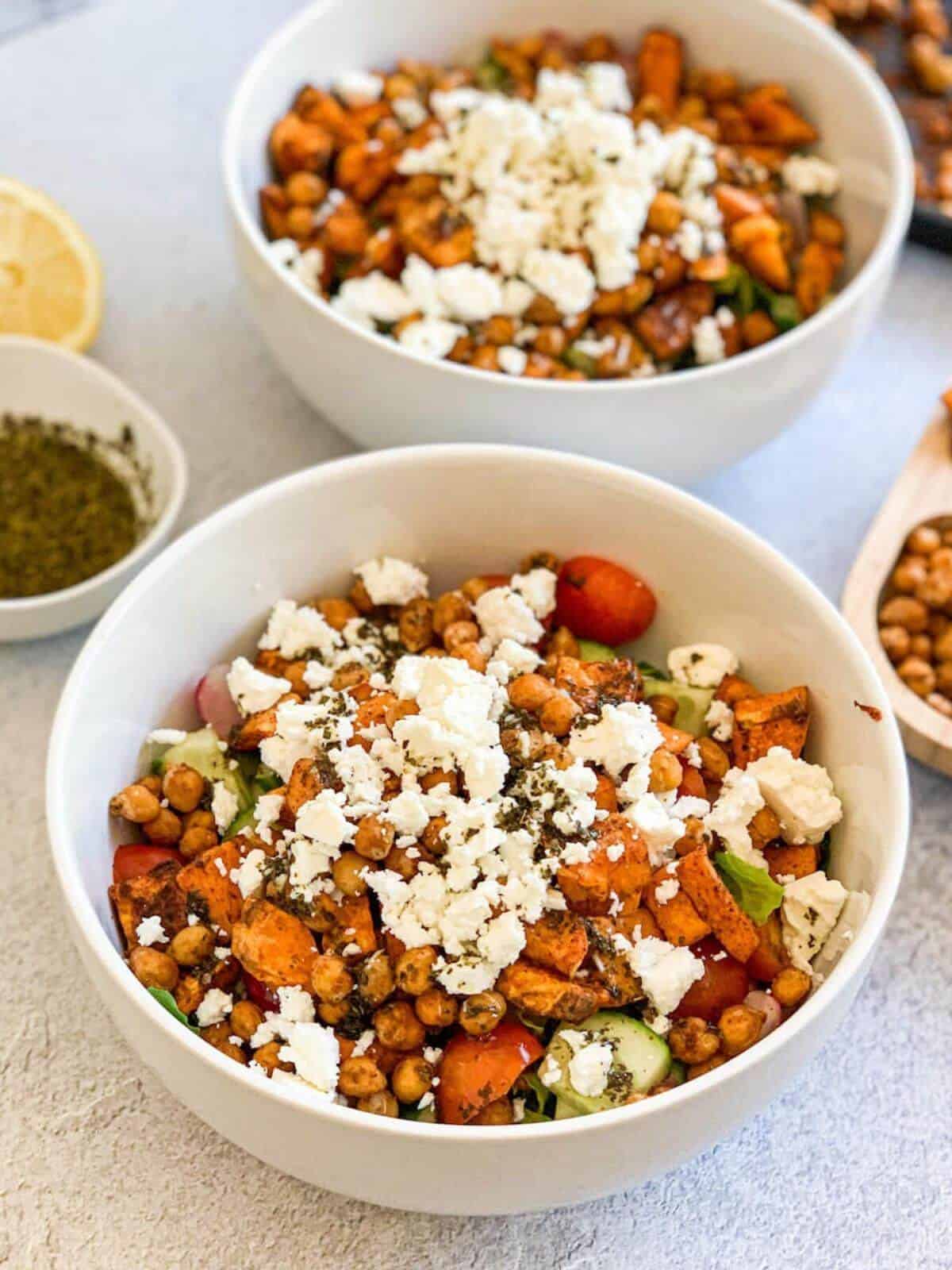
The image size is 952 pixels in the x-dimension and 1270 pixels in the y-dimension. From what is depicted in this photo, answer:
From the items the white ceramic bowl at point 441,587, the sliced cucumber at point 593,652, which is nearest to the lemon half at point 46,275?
the white ceramic bowl at point 441,587

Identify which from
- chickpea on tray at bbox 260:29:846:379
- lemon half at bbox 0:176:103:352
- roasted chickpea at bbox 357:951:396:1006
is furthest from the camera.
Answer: lemon half at bbox 0:176:103:352

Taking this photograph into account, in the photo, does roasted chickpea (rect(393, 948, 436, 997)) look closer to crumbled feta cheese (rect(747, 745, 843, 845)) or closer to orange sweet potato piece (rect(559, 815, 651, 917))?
orange sweet potato piece (rect(559, 815, 651, 917))

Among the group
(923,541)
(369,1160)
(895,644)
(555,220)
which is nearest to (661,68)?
(555,220)

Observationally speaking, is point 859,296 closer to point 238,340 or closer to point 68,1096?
point 238,340

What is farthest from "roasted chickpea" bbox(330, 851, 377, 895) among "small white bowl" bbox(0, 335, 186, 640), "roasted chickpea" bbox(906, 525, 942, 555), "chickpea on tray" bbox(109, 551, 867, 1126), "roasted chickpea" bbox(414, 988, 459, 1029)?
"roasted chickpea" bbox(906, 525, 942, 555)

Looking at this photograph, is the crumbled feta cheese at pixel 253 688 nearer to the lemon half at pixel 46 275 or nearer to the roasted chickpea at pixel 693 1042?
the roasted chickpea at pixel 693 1042

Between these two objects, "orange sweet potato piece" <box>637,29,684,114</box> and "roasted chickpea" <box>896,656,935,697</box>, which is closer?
"roasted chickpea" <box>896,656,935,697</box>

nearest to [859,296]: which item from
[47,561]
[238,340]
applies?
[238,340]

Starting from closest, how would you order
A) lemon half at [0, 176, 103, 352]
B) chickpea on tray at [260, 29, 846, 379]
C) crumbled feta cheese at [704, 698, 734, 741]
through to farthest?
crumbled feta cheese at [704, 698, 734, 741], chickpea on tray at [260, 29, 846, 379], lemon half at [0, 176, 103, 352]
